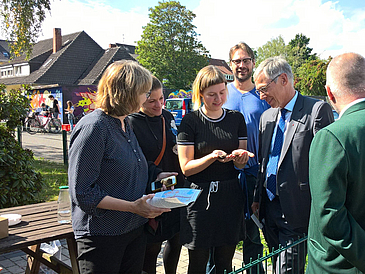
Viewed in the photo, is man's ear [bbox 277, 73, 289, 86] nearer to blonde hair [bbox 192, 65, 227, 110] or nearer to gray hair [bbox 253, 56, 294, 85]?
gray hair [bbox 253, 56, 294, 85]

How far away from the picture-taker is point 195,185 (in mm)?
2869

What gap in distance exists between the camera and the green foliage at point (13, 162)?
198 inches

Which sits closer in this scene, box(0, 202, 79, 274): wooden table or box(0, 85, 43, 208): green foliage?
box(0, 202, 79, 274): wooden table

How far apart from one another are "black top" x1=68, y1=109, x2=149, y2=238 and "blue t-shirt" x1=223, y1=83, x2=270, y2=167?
59.3 inches

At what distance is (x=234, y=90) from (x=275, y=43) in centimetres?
6019

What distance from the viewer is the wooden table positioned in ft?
8.14

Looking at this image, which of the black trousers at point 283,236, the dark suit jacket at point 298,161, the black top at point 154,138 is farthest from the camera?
the black top at point 154,138

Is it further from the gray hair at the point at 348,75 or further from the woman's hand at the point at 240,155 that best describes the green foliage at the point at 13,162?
the gray hair at the point at 348,75

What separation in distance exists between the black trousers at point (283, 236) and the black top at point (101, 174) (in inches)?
44.2

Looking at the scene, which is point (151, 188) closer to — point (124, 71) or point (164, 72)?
point (124, 71)

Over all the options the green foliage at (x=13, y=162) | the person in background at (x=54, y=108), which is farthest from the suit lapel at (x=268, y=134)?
the person in background at (x=54, y=108)

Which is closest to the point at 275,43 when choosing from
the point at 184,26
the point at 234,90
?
the point at 184,26

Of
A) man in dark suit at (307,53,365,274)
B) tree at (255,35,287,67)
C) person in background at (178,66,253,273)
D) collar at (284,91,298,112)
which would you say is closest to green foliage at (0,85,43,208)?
person in background at (178,66,253,273)

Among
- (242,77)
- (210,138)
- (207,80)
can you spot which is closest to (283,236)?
(210,138)
